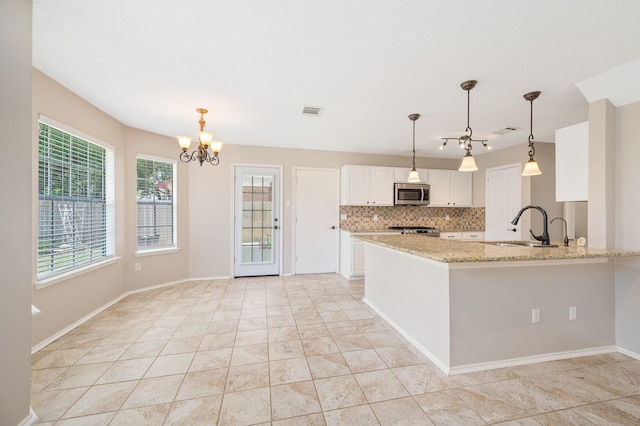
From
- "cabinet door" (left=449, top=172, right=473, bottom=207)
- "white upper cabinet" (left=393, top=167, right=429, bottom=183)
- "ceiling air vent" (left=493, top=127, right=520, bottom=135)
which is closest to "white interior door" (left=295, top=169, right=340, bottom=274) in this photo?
"white upper cabinet" (left=393, top=167, right=429, bottom=183)

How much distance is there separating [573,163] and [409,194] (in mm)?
2671

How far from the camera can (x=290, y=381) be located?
1.94 meters

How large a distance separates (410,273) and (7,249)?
9.22 feet

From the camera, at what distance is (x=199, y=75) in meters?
2.34

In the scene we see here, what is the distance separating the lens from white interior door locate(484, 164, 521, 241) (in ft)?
15.1

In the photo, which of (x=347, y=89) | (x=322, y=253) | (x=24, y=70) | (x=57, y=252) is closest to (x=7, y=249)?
(x=24, y=70)

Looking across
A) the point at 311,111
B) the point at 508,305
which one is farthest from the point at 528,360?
the point at 311,111

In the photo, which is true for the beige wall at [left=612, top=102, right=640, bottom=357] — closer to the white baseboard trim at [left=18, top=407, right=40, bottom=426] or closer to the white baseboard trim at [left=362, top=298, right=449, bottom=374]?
the white baseboard trim at [left=362, top=298, right=449, bottom=374]

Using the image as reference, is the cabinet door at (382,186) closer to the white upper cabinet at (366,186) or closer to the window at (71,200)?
the white upper cabinet at (366,186)

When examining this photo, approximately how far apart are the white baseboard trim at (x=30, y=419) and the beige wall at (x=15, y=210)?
23 millimetres

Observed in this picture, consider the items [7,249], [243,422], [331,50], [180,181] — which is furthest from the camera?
[180,181]

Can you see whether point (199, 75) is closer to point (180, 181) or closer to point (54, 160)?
point (54, 160)

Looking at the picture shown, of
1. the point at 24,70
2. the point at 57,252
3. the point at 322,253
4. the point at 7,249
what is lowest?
the point at 322,253

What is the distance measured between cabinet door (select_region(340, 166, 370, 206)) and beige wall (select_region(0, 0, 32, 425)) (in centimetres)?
411
